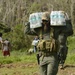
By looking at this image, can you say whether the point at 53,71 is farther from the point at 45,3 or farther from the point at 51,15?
the point at 45,3

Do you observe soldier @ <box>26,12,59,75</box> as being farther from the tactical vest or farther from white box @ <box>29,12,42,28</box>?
white box @ <box>29,12,42,28</box>

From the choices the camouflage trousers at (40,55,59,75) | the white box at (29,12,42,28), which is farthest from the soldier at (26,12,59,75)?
the white box at (29,12,42,28)

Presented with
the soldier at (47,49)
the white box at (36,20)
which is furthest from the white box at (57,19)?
the white box at (36,20)

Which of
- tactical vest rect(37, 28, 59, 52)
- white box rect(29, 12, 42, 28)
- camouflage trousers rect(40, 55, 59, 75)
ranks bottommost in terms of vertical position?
camouflage trousers rect(40, 55, 59, 75)

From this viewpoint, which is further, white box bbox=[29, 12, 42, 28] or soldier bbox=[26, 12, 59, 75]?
white box bbox=[29, 12, 42, 28]

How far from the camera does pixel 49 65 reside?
23.0 ft

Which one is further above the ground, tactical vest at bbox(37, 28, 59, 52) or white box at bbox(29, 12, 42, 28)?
white box at bbox(29, 12, 42, 28)

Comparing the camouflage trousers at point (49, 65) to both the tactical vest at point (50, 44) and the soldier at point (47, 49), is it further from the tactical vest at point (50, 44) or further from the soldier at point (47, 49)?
the tactical vest at point (50, 44)

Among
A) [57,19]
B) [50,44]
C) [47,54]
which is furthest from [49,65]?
[57,19]

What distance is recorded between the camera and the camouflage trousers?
6980 millimetres

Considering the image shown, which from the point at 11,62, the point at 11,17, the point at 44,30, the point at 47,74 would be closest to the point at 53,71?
the point at 47,74

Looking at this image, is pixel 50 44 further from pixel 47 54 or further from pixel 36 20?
pixel 36 20

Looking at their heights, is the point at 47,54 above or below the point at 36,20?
below

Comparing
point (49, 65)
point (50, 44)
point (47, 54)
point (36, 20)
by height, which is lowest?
point (49, 65)
